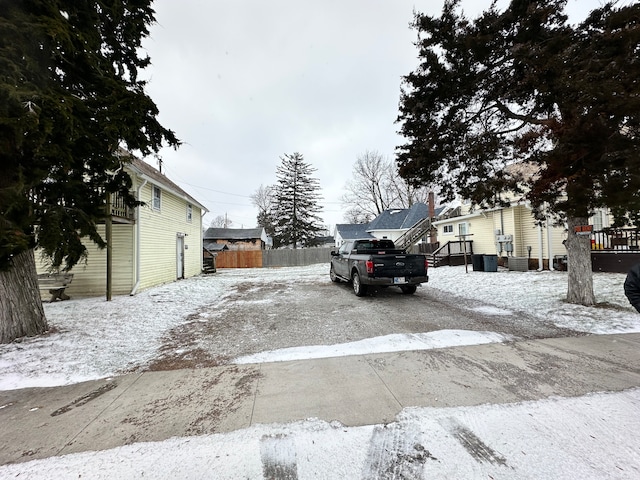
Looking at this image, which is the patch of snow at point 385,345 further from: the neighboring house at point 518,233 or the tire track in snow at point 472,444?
the neighboring house at point 518,233

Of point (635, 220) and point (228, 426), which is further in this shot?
point (635, 220)

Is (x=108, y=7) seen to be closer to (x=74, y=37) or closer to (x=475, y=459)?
(x=74, y=37)

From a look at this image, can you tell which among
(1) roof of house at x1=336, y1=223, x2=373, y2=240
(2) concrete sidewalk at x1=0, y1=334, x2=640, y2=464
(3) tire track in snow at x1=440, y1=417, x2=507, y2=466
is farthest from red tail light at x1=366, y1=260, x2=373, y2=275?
(1) roof of house at x1=336, y1=223, x2=373, y2=240

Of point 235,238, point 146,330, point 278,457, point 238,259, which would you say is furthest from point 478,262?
point 235,238

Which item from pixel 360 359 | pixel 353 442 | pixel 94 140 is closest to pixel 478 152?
pixel 360 359

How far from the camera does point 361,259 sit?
7734 millimetres

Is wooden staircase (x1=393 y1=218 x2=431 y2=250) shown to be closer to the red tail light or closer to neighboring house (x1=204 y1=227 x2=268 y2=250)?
the red tail light

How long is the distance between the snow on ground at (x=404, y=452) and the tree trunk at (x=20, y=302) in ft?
12.5

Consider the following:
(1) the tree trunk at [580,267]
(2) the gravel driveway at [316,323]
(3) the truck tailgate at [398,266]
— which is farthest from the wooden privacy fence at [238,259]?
(1) the tree trunk at [580,267]

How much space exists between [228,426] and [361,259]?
576 cm

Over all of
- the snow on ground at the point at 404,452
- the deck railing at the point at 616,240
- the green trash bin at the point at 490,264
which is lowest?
the snow on ground at the point at 404,452

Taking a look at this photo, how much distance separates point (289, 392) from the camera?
115 inches

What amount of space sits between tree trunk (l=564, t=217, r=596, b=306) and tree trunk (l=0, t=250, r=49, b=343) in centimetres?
1053

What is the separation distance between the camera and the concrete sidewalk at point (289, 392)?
2.42m
